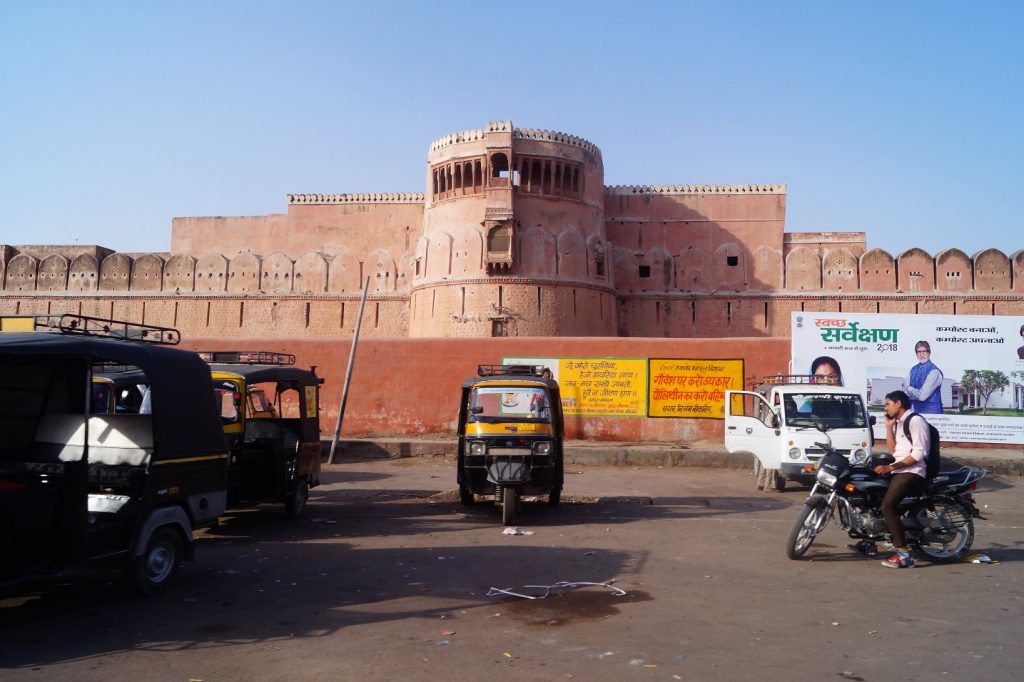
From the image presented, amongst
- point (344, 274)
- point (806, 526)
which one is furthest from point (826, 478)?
point (344, 274)

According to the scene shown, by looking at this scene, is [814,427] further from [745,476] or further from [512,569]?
[512,569]

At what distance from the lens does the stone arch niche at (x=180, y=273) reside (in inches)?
1309

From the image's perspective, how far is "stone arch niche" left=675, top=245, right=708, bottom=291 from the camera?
104ft

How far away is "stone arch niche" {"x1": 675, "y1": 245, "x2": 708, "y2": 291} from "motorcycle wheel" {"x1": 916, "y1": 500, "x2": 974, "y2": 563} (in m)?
25.2

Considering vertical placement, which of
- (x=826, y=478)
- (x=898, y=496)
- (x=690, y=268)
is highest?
(x=690, y=268)

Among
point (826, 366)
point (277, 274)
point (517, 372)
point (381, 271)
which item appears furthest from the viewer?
point (277, 274)

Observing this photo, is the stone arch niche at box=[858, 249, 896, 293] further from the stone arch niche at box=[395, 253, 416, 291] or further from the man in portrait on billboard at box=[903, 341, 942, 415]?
the stone arch niche at box=[395, 253, 416, 291]

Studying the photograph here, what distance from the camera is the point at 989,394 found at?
49.9 feet

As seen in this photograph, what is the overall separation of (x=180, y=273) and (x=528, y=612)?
3193 centimetres

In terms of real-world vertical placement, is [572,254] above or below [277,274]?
above

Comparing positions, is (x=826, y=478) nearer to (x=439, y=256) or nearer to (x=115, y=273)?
(x=439, y=256)

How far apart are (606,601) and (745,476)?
29.7ft

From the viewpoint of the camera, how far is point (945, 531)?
6801 mm

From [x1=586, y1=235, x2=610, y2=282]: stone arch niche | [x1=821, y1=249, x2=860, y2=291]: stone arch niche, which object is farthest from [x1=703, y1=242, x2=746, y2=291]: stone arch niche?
[x1=586, y1=235, x2=610, y2=282]: stone arch niche
